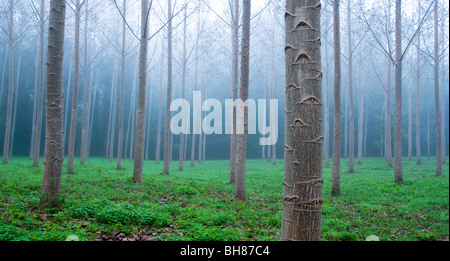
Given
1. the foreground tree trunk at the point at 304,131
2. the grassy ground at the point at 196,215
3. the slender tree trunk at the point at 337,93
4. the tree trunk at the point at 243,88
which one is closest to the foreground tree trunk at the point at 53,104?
the grassy ground at the point at 196,215

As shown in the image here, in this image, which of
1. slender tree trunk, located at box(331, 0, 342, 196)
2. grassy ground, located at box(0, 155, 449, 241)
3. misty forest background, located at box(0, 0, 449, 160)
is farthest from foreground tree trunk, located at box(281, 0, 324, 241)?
misty forest background, located at box(0, 0, 449, 160)

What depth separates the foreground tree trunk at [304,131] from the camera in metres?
1.56

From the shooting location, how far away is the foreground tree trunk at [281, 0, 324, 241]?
1559 millimetres

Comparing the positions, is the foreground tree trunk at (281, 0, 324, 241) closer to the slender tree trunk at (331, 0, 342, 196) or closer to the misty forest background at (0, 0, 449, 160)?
the slender tree trunk at (331, 0, 342, 196)

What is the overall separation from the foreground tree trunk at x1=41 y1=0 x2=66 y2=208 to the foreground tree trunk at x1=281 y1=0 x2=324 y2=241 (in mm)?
Answer: 3648

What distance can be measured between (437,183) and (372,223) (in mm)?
6024

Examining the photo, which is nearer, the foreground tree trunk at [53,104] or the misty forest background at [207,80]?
the foreground tree trunk at [53,104]

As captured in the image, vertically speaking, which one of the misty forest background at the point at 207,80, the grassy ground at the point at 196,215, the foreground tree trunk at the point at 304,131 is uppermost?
the misty forest background at the point at 207,80

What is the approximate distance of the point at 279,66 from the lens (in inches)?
875

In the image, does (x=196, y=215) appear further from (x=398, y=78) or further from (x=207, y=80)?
(x=207, y=80)

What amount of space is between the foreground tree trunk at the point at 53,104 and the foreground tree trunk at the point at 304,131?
365 centimetres

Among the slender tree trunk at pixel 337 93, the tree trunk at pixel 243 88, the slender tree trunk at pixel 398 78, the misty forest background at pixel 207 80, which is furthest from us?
the misty forest background at pixel 207 80

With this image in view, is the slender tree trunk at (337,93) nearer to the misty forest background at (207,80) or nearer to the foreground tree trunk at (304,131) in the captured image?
the foreground tree trunk at (304,131)
